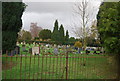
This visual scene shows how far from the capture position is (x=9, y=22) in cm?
774

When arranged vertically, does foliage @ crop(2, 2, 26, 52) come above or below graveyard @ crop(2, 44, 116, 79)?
above

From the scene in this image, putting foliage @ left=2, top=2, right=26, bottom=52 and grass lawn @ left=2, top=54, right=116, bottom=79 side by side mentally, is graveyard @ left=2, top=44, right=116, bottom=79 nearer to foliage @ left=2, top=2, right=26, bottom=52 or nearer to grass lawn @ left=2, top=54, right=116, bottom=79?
grass lawn @ left=2, top=54, right=116, bottom=79

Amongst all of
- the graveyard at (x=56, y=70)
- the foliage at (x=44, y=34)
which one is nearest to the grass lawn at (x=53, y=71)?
the graveyard at (x=56, y=70)

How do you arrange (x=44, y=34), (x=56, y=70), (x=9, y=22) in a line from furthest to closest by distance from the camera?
(x=44, y=34), (x=9, y=22), (x=56, y=70)

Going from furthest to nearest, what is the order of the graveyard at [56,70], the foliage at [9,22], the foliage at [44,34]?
the foliage at [44,34]
the foliage at [9,22]
the graveyard at [56,70]

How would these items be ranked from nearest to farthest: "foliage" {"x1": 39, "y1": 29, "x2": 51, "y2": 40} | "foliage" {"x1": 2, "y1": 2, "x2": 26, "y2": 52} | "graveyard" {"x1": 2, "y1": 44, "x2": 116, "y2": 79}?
"graveyard" {"x1": 2, "y1": 44, "x2": 116, "y2": 79}
"foliage" {"x1": 2, "y1": 2, "x2": 26, "y2": 52}
"foliage" {"x1": 39, "y1": 29, "x2": 51, "y2": 40}

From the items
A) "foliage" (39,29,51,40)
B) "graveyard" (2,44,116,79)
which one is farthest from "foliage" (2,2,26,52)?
"foliage" (39,29,51,40)

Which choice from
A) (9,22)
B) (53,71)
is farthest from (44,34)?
(53,71)

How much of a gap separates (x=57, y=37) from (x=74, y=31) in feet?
54.9

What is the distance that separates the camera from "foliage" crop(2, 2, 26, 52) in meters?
7.70

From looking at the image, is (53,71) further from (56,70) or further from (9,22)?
(9,22)

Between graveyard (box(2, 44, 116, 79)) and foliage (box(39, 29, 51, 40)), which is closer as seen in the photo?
graveyard (box(2, 44, 116, 79))

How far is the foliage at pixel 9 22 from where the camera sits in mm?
7702

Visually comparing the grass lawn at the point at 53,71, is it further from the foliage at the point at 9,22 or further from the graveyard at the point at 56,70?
the foliage at the point at 9,22
